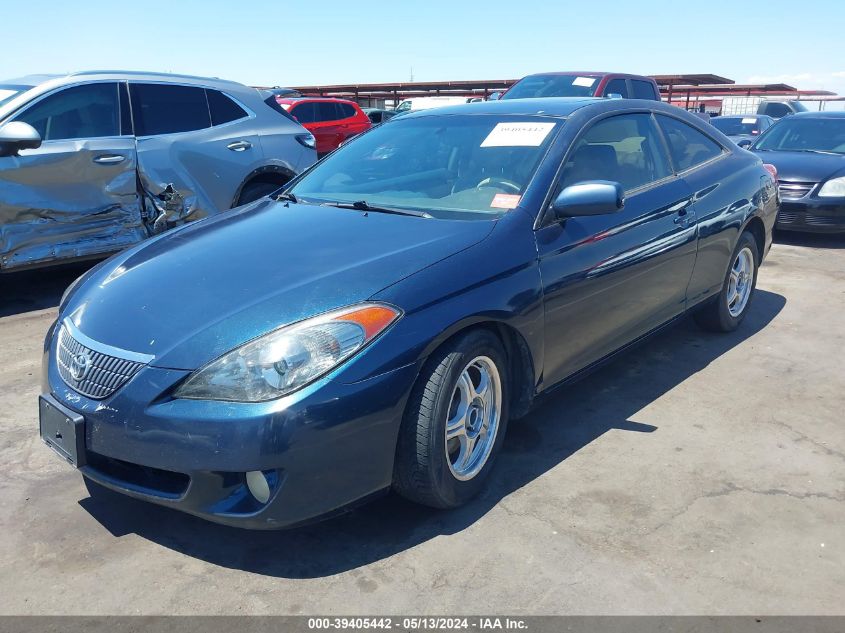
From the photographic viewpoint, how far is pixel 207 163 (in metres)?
6.50

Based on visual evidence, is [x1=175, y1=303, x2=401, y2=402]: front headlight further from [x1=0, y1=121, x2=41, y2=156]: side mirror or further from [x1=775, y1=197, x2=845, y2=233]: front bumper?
[x1=775, y1=197, x2=845, y2=233]: front bumper

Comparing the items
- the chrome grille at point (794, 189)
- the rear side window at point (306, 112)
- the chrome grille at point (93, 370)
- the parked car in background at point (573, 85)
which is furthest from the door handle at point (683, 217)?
the rear side window at point (306, 112)

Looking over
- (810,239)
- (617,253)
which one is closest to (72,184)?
(617,253)

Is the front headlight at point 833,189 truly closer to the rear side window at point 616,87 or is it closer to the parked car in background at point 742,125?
the rear side window at point 616,87

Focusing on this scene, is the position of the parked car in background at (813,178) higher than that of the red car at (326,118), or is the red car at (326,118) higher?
the red car at (326,118)

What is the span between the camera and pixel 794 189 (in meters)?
8.31

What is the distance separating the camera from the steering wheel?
3.39 metres

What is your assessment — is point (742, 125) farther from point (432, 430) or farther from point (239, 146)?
point (432, 430)

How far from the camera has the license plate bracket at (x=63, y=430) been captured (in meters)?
2.57

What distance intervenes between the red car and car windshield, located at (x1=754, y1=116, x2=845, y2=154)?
7.12 meters

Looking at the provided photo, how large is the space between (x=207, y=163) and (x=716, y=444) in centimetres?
478

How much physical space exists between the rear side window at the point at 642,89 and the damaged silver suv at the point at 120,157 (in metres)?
5.92
